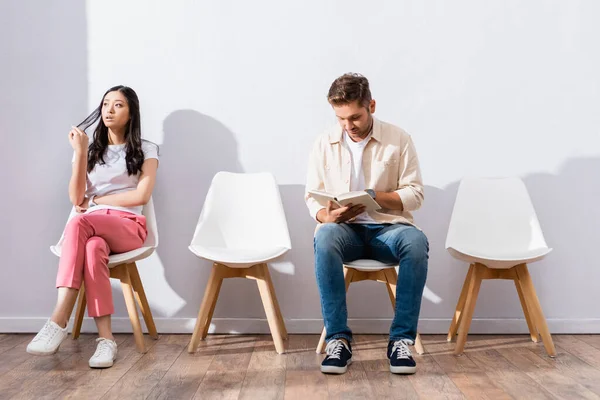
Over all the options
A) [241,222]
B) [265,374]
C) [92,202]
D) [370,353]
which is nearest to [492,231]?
[370,353]

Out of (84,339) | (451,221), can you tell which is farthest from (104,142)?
(451,221)

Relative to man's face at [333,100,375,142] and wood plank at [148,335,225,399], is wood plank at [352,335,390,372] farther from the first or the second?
man's face at [333,100,375,142]

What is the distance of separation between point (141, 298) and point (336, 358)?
1057 mm

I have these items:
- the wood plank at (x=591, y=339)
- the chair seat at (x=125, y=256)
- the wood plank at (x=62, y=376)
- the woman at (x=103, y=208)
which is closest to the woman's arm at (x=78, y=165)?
the woman at (x=103, y=208)

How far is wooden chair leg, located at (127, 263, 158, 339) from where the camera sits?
2.91 m

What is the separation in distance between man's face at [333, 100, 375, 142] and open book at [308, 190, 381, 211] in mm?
313

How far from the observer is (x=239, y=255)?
264 centimetres

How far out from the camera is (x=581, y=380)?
2244mm

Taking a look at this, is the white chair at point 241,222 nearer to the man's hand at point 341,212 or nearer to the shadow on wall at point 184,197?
the shadow on wall at point 184,197

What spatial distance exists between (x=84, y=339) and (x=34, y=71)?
1.33 metres

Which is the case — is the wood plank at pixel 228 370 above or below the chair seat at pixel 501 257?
below

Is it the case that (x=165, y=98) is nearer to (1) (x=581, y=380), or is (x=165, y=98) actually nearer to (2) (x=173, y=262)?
(2) (x=173, y=262)

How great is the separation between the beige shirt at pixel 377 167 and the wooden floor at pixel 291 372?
609 mm

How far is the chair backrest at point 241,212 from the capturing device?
2.96 m
